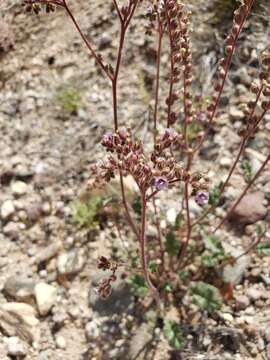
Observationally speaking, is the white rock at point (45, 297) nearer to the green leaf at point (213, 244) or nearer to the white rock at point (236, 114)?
the green leaf at point (213, 244)

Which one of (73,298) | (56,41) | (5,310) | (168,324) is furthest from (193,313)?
(56,41)

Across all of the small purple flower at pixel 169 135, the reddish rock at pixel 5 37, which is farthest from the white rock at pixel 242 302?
the reddish rock at pixel 5 37

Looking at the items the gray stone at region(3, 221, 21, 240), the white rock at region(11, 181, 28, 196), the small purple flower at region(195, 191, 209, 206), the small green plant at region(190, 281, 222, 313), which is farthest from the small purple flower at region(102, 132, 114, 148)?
the white rock at region(11, 181, 28, 196)

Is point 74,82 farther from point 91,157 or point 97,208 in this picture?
point 97,208

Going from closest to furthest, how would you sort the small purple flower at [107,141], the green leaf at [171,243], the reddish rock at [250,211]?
the small purple flower at [107,141], the green leaf at [171,243], the reddish rock at [250,211]

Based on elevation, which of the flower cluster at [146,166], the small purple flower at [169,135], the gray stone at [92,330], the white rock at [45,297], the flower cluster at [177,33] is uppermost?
the flower cluster at [177,33]

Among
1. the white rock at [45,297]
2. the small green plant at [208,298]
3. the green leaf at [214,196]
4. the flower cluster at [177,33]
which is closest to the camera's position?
the flower cluster at [177,33]

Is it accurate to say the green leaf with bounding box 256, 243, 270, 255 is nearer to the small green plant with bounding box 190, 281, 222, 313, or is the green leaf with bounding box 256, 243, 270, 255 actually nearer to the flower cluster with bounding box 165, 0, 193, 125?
the small green plant with bounding box 190, 281, 222, 313
